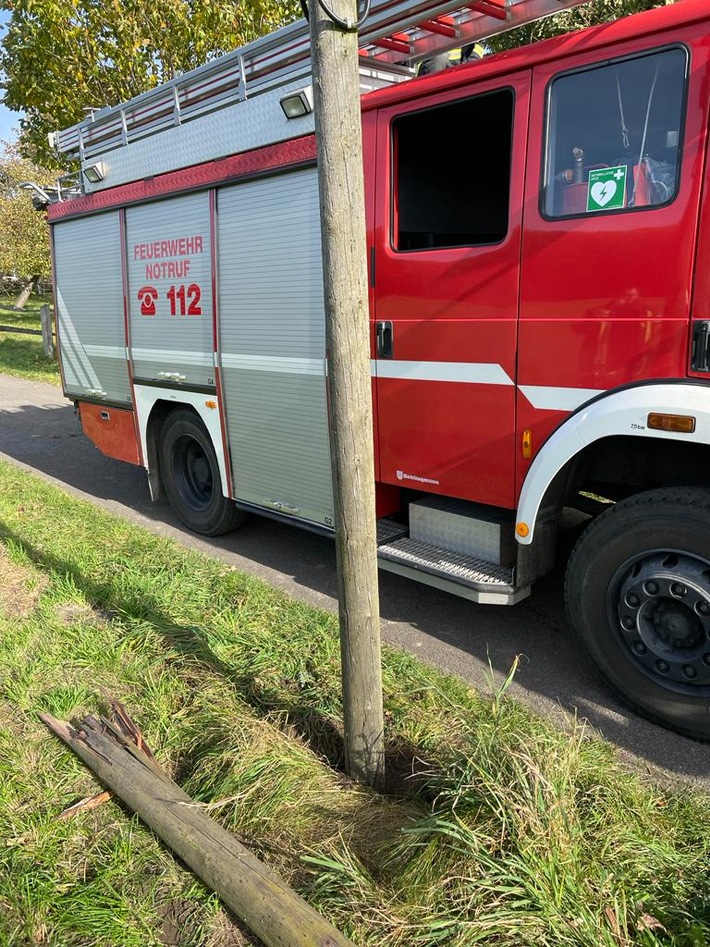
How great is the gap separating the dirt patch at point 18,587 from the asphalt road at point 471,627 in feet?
4.22

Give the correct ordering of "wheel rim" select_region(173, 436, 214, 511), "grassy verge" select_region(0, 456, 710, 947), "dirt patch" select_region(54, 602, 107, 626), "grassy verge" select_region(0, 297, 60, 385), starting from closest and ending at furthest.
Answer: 1. "grassy verge" select_region(0, 456, 710, 947)
2. "dirt patch" select_region(54, 602, 107, 626)
3. "wheel rim" select_region(173, 436, 214, 511)
4. "grassy verge" select_region(0, 297, 60, 385)

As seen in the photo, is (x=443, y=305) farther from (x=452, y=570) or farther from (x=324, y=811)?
(x=324, y=811)

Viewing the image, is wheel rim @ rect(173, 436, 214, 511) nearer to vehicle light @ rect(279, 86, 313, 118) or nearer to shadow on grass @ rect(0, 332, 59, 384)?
vehicle light @ rect(279, 86, 313, 118)

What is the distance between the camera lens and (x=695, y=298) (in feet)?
9.30

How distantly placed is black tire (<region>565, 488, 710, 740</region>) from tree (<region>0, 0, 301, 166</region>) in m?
9.17

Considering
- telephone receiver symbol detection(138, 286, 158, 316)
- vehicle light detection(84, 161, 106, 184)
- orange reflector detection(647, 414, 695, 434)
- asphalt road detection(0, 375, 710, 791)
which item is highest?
vehicle light detection(84, 161, 106, 184)

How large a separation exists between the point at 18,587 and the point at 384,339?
8.85ft

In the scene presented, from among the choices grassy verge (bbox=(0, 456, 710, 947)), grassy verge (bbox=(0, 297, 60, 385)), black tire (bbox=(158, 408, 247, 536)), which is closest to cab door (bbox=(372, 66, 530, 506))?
grassy verge (bbox=(0, 456, 710, 947))

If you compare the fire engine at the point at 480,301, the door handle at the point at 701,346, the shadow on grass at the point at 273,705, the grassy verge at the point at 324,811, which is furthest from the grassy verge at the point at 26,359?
the door handle at the point at 701,346

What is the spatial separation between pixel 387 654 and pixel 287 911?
1.73m

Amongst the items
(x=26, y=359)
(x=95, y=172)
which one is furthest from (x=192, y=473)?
(x=26, y=359)

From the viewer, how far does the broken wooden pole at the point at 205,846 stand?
203 centimetres

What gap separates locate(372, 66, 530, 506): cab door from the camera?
3.44 m

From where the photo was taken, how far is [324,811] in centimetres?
254
